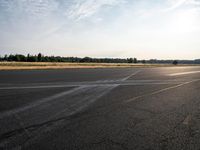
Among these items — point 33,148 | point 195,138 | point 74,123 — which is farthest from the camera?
point 74,123

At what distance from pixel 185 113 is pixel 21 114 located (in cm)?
445

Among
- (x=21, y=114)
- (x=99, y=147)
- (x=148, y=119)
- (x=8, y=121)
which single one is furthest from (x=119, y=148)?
(x=21, y=114)

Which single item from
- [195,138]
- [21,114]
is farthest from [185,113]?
[21,114]

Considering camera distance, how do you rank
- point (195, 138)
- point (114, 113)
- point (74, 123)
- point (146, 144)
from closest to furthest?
point (146, 144) → point (195, 138) → point (74, 123) → point (114, 113)

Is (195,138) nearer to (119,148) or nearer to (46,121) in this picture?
(119,148)

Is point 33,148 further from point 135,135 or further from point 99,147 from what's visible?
point 135,135

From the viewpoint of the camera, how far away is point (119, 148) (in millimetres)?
3264

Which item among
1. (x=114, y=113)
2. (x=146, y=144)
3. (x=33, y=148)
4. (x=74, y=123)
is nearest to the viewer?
(x=33, y=148)

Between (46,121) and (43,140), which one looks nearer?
(43,140)

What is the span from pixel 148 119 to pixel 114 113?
96cm

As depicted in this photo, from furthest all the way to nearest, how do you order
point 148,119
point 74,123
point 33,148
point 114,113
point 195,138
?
point 114,113 → point 148,119 → point 74,123 → point 195,138 → point 33,148

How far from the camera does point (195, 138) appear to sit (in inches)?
147

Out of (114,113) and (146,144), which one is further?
(114,113)

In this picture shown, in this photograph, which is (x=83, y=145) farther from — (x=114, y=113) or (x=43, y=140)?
(x=114, y=113)
